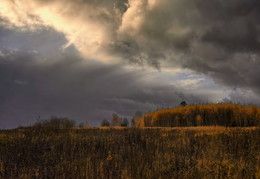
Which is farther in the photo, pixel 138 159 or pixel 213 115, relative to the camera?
pixel 213 115

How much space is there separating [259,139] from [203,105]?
91.6 ft

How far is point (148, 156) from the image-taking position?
1177 centimetres

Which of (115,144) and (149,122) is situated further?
(149,122)

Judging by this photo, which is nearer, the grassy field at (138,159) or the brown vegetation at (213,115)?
the grassy field at (138,159)

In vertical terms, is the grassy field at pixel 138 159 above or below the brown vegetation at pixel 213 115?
below

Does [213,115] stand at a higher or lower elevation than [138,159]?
higher

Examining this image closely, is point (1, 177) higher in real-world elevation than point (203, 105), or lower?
lower

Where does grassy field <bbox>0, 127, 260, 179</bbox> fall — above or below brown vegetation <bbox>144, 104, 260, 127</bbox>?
below

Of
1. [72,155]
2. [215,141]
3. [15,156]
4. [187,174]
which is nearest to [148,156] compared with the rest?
[187,174]

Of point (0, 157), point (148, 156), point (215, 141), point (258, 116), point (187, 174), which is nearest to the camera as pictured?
point (187, 174)

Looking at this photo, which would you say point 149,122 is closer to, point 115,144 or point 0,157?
point 115,144

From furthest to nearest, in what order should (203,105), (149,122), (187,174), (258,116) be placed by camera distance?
(149,122)
(203,105)
(258,116)
(187,174)

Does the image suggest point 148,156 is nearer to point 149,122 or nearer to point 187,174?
point 187,174

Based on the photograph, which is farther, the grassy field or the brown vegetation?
the brown vegetation
